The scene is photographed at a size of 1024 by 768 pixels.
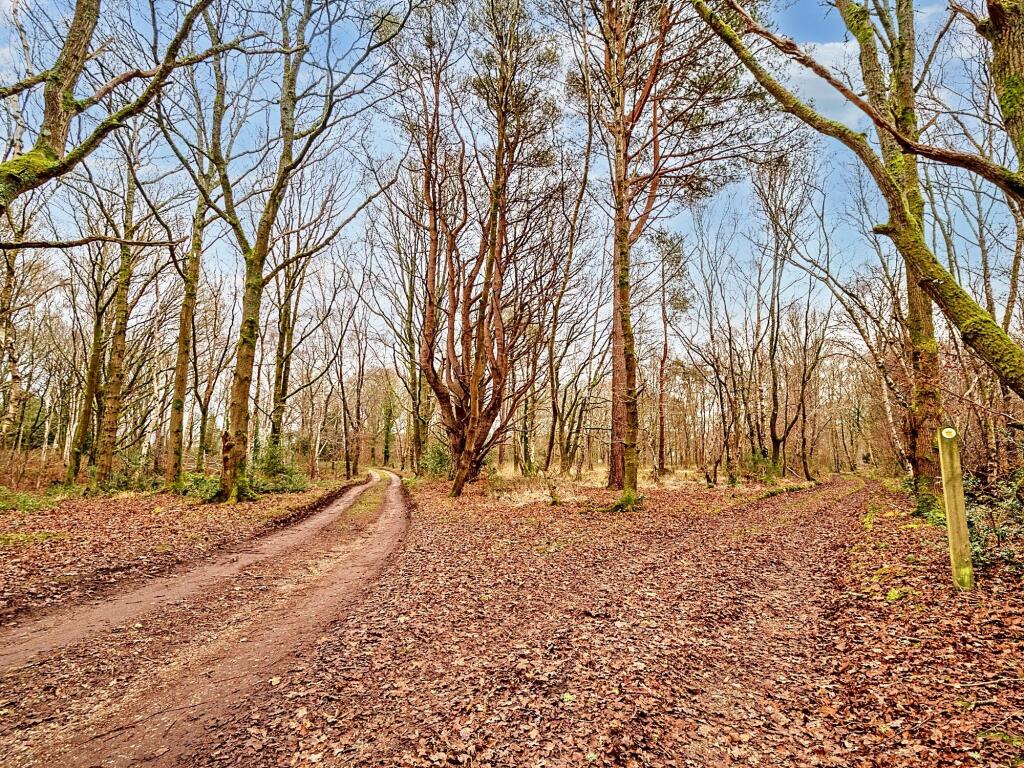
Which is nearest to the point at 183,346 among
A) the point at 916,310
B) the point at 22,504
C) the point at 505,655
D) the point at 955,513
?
the point at 22,504

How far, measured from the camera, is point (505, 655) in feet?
11.5

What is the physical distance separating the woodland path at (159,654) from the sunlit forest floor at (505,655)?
20 millimetres

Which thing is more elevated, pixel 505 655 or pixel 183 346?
pixel 183 346

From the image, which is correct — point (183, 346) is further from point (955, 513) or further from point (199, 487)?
point (955, 513)

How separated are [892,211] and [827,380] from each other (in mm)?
40888

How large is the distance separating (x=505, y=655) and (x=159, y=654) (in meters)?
2.72

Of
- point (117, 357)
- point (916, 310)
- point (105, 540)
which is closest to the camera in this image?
point (105, 540)

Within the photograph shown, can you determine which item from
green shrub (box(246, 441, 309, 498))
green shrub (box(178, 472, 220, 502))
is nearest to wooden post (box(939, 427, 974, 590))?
green shrub (box(178, 472, 220, 502))

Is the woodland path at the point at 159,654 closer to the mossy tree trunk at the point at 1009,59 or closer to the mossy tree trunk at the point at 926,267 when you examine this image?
the mossy tree trunk at the point at 926,267

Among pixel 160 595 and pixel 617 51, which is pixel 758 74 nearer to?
pixel 160 595

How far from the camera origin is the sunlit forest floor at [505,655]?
8.23 feet

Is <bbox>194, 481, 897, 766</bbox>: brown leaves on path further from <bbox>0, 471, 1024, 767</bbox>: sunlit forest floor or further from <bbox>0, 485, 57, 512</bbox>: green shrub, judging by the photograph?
<bbox>0, 485, 57, 512</bbox>: green shrub

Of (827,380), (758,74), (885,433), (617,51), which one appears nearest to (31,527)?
(758,74)

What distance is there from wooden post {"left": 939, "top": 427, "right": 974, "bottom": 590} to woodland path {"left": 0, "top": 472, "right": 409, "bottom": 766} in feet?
20.1
